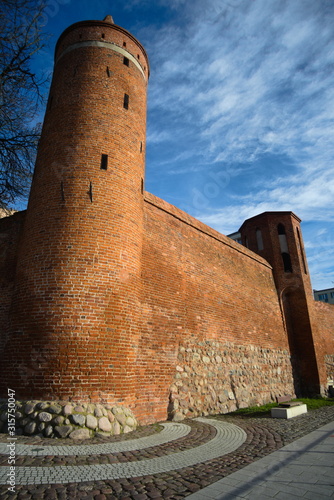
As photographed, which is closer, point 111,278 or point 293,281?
point 111,278

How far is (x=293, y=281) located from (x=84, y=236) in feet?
45.3

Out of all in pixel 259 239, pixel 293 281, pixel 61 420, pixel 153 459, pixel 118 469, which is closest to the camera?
pixel 118 469

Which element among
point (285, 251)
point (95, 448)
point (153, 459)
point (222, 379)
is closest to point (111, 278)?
point (95, 448)

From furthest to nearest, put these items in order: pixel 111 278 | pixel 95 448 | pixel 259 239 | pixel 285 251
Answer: pixel 259 239 → pixel 285 251 → pixel 111 278 → pixel 95 448

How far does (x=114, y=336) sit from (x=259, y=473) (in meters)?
3.66

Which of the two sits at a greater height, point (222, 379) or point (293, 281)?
point (293, 281)

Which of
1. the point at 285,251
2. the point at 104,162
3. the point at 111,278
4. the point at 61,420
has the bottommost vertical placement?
the point at 61,420

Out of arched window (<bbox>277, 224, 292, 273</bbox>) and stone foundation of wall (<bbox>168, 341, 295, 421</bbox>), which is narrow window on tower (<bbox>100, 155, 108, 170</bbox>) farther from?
arched window (<bbox>277, 224, 292, 273</bbox>)

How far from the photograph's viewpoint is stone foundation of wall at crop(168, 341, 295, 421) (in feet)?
27.9

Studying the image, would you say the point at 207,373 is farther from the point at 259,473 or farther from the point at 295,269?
the point at 295,269

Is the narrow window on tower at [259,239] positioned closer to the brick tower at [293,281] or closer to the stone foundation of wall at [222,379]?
the brick tower at [293,281]

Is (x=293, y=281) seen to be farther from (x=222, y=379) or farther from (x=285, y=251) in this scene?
(x=222, y=379)

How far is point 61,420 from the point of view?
537 centimetres

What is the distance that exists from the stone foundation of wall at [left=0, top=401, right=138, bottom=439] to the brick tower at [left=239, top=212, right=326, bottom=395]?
12.8m
